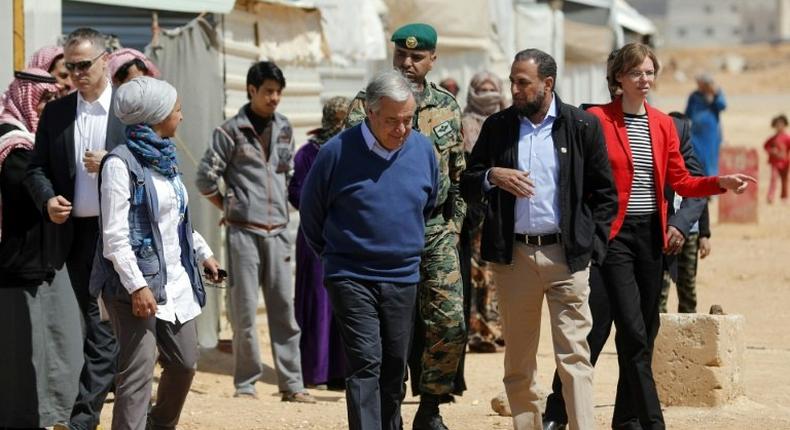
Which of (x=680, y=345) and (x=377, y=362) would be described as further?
(x=680, y=345)

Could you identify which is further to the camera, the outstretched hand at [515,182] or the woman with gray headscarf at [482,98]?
the woman with gray headscarf at [482,98]

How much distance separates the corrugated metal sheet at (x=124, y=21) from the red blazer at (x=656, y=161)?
4651 mm

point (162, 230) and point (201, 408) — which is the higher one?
point (162, 230)

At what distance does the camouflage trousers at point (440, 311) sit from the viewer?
704cm

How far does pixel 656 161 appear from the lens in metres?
7.09

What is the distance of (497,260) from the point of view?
6766 mm

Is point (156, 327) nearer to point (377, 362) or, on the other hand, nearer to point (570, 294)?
point (377, 362)

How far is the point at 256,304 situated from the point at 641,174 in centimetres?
318

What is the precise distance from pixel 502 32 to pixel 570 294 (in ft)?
31.9

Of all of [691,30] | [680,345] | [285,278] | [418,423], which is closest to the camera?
[418,423]

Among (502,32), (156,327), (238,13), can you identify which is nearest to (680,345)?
(156,327)

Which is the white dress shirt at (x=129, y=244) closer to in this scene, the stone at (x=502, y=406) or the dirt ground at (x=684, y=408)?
the dirt ground at (x=684, y=408)

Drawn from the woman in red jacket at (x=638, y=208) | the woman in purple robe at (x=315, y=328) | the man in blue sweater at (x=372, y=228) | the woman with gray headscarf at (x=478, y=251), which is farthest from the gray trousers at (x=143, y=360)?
the woman in purple robe at (x=315, y=328)

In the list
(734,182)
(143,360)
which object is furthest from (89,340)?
(734,182)
